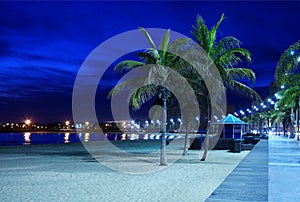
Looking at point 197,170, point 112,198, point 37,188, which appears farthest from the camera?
point 197,170

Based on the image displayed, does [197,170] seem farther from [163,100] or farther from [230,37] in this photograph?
[230,37]

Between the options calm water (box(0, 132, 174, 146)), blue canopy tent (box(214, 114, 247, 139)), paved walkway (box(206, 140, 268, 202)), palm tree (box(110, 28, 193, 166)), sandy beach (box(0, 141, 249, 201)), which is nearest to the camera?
paved walkway (box(206, 140, 268, 202))

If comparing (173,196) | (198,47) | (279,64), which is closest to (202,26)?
(198,47)

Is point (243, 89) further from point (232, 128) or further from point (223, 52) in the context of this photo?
point (232, 128)

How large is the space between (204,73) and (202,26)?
6.88ft

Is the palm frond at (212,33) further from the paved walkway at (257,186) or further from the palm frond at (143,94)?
the paved walkway at (257,186)

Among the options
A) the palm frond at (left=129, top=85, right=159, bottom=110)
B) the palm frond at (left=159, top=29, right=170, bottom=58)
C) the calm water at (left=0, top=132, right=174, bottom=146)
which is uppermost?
the palm frond at (left=159, top=29, right=170, bottom=58)

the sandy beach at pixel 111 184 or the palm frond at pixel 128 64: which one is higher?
the palm frond at pixel 128 64

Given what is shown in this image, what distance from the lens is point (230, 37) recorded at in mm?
17906

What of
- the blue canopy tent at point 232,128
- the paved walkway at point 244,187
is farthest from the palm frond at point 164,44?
the blue canopy tent at point 232,128

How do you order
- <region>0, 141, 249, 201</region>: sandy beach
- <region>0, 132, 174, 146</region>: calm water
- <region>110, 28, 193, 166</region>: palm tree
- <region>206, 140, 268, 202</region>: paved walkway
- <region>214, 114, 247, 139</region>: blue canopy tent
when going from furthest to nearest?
<region>0, 132, 174, 146</region>: calm water < <region>214, 114, 247, 139</region>: blue canopy tent < <region>110, 28, 193, 166</region>: palm tree < <region>0, 141, 249, 201</region>: sandy beach < <region>206, 140, 268, 202</region>: paved walkway

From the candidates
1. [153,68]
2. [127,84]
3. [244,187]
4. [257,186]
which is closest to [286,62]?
[153,68]

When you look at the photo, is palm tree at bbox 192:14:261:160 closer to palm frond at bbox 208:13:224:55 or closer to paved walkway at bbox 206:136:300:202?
palm frond at bbox 208:13:224:55

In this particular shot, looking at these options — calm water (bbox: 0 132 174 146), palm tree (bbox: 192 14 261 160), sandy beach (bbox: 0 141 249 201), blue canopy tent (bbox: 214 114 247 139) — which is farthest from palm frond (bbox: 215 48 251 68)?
calm water (bbox: 0 132 174 146)
